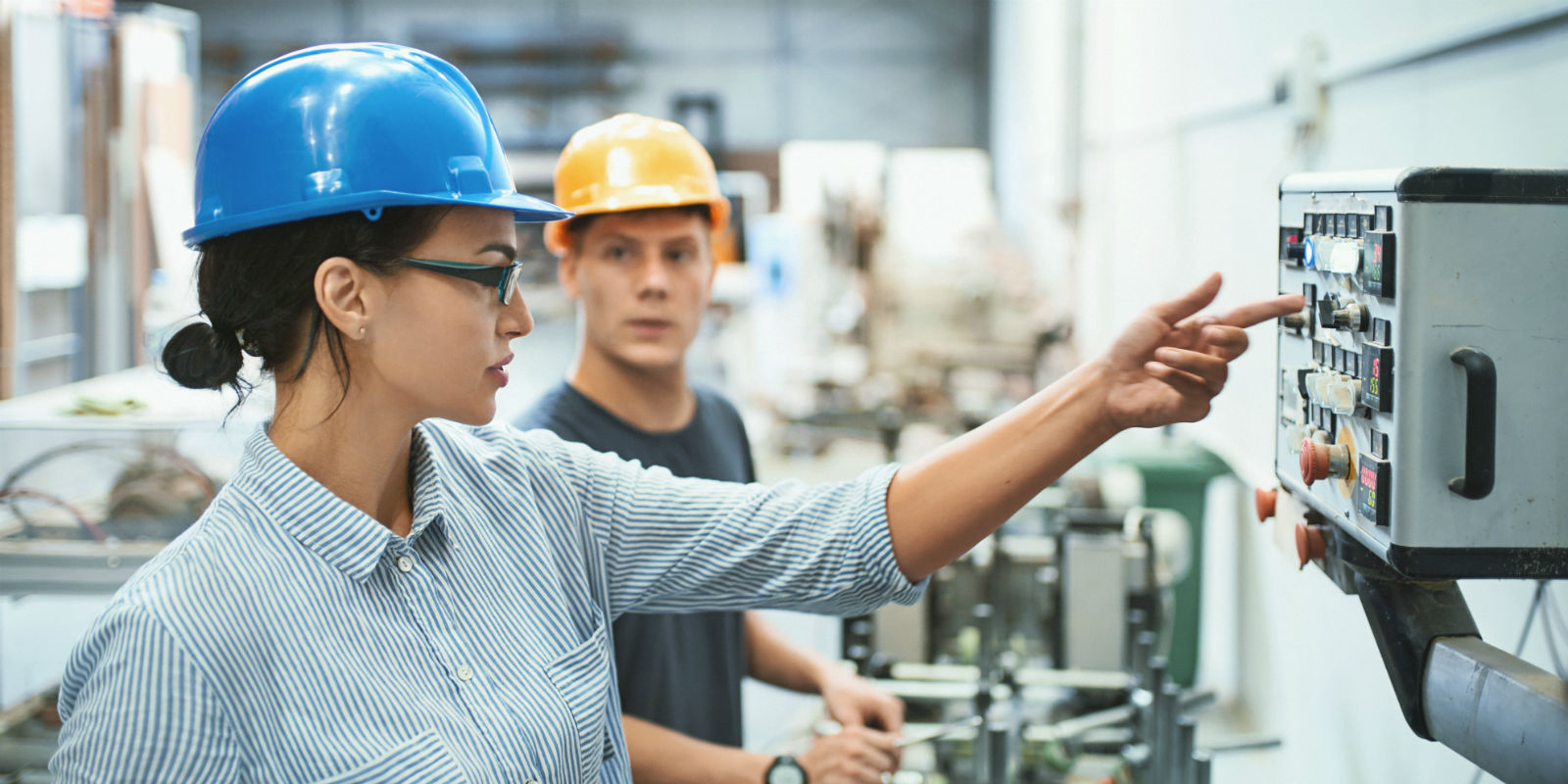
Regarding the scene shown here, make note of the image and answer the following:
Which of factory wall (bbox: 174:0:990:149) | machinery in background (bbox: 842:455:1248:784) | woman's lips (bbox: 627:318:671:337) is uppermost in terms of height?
factory wall (bbox: 174:0:990:149)

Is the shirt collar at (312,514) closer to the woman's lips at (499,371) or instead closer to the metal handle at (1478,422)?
the woman's lips at (499,371)

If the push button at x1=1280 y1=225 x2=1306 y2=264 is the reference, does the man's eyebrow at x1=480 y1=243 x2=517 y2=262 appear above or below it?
below

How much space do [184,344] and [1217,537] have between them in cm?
335

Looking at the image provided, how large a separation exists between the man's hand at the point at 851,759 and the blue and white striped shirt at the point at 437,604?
0.94 ft

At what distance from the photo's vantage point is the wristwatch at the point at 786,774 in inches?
58.6

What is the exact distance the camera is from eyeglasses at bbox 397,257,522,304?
103 cm

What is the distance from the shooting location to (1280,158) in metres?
2.93

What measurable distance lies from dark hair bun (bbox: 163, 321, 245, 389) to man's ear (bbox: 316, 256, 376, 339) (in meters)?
0.13

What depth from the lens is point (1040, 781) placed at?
221cm

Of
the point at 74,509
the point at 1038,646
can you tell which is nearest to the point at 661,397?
the point at 74,509

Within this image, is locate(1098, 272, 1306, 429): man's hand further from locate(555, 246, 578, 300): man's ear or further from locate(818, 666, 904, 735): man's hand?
locate(555, 246, 578, 300): man's ear

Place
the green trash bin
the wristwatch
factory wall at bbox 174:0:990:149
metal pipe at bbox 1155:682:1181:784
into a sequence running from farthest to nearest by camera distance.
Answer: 1. factory wall at bbox 174:0:990:149
2. the green trash bin
3. metal pipe at bbox 1155:682:1181:784
4. the wristwatch

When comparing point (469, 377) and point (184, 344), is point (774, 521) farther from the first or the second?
point (184, 344)

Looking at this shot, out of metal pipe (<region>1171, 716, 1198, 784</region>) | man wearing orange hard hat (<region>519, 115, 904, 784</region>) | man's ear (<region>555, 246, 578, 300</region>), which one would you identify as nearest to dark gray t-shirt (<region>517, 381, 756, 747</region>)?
man wearing orange hard hat (<region>519, 115, 904, 784</region>)
